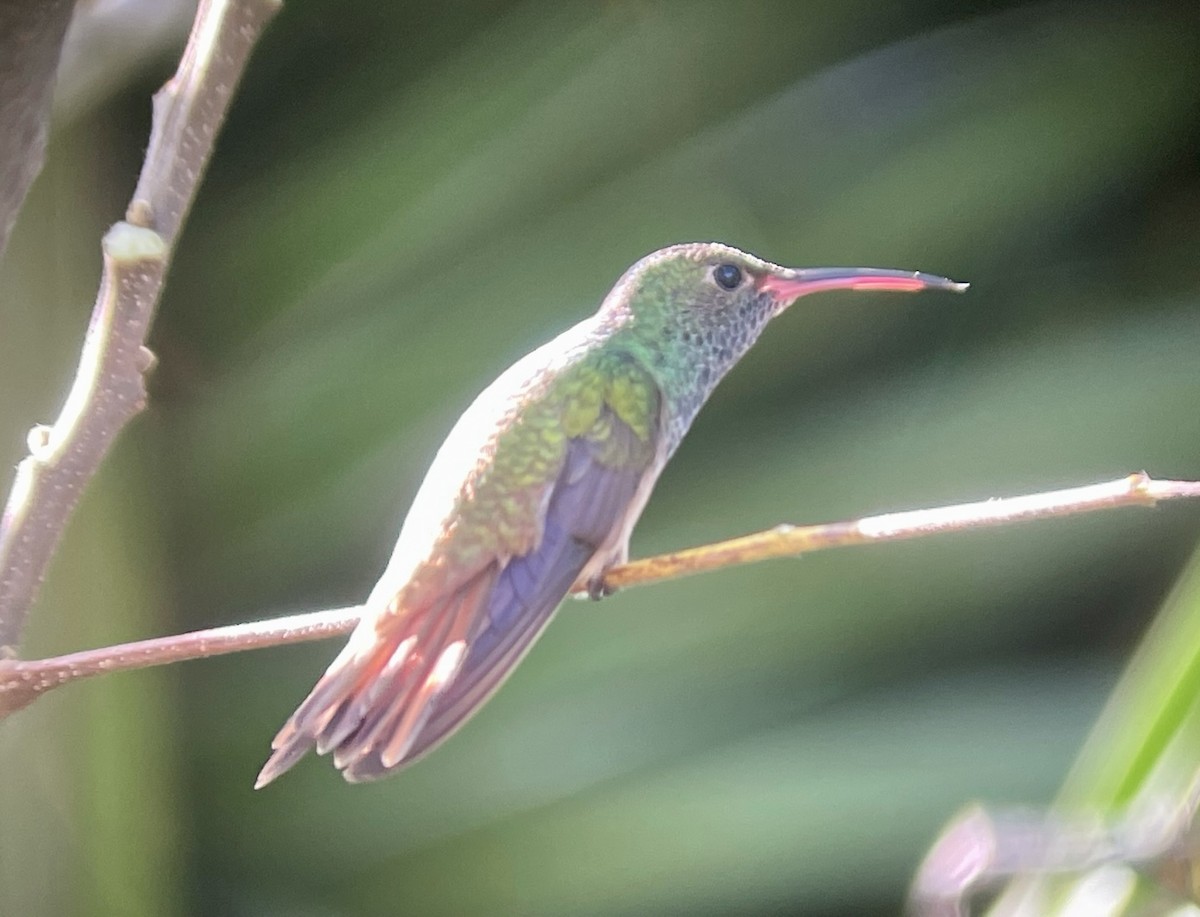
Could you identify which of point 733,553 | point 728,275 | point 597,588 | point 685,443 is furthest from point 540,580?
point 685,443

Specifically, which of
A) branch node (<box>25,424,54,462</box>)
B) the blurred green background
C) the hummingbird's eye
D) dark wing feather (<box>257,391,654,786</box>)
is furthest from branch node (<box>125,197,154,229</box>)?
the blurred green background

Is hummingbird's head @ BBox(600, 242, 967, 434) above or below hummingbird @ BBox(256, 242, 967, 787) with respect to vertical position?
above

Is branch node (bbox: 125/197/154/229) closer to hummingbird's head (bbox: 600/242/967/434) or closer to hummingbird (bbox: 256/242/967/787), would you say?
hummingbird (bbox: 256/242/967/787)

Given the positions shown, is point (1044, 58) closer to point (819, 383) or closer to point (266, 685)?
point (819, 383)

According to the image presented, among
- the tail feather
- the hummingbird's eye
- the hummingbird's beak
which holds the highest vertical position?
the hummingbird's eye

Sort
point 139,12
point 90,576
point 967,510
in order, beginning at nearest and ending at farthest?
point 967,510
point 139,12
point 90,576

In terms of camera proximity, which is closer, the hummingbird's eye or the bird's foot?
the bird's foot

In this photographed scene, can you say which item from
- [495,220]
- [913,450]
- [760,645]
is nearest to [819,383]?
[913,450]

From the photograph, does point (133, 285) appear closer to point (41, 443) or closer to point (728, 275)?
point (41, 443)
